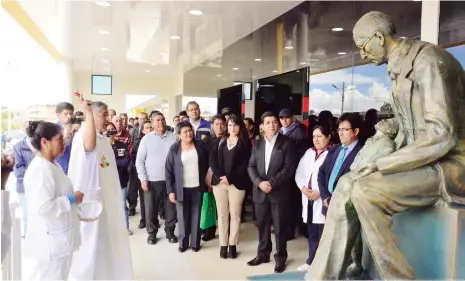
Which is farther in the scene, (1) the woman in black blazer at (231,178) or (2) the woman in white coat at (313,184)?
(1) the woman in black blazer at (231,178)

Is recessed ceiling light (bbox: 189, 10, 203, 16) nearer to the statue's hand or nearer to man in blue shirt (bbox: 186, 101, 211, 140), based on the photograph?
man in blue shirt (bbox: 186, 101, 211, 140)

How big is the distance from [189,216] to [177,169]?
1.65 feet

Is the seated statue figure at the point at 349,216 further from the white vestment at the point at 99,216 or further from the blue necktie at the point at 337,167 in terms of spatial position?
the white vestment at the point at 99,216

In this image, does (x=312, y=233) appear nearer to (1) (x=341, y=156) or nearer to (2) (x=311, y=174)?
(2) (x=311, y=174)

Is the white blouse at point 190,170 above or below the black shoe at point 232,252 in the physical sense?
above

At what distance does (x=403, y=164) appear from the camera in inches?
49.9

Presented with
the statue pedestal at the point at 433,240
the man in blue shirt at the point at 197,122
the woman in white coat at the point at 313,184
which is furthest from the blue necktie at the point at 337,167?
the man in blue shirt at the point at 197,122

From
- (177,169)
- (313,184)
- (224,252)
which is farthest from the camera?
(177,169)

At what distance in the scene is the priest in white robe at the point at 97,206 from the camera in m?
2.56

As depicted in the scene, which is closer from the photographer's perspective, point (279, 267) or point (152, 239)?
point (279, 267)

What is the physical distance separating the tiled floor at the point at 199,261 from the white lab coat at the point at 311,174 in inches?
21.7

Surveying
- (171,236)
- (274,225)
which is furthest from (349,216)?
(171,236)

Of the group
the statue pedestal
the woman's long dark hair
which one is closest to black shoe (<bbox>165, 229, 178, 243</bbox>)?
the woman's long dark hair

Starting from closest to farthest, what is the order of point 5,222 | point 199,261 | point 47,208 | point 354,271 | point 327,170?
point 354,271 < point 5,222 < point 47,208 < point 327,170 < point 199,261
